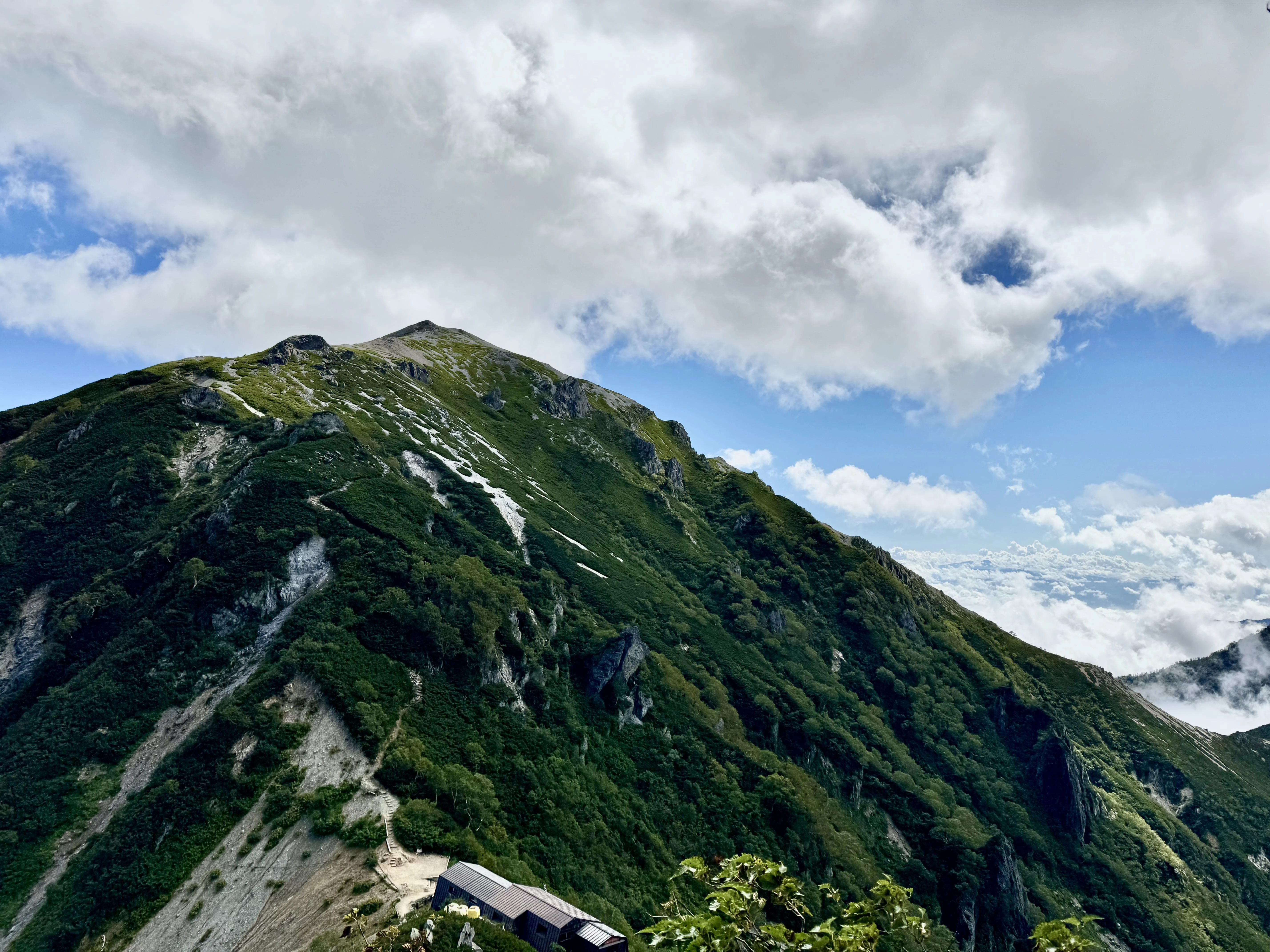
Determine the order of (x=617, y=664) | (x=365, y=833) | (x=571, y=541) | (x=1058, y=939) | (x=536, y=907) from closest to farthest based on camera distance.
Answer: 1. (x=1058, y=939)
2. (x=536, y=907)
3. (x=365, y=833)
4. (x=617, y=664)
5. (x=571, y=541)

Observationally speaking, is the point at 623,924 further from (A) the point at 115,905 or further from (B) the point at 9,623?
(B) the point at 9,623

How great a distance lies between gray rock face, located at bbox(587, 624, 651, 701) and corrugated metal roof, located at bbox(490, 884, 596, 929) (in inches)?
2522

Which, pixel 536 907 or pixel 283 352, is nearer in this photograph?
pixel 536 907

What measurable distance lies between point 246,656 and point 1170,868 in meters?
209

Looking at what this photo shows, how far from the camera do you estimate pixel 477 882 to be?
167ft

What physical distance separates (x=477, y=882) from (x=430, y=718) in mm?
36293

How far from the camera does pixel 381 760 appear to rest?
7306 cm

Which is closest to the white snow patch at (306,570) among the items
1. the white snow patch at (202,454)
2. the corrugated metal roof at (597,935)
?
the white snow patch at (202,454)

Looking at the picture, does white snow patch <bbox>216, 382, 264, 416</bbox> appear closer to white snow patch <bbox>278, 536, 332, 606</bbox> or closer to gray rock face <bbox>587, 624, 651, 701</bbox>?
white snow patch <bbox>278, 536, 332, 606</bbox>

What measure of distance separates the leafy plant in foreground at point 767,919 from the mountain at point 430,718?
41.8m

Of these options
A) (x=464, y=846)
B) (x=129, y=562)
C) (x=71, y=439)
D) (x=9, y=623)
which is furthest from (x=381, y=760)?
(x=71, y=439)

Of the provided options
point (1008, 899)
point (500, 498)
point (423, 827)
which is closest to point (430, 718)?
point (423, 827)

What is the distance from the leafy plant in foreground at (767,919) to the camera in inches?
702

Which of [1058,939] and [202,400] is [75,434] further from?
[1058,939]
